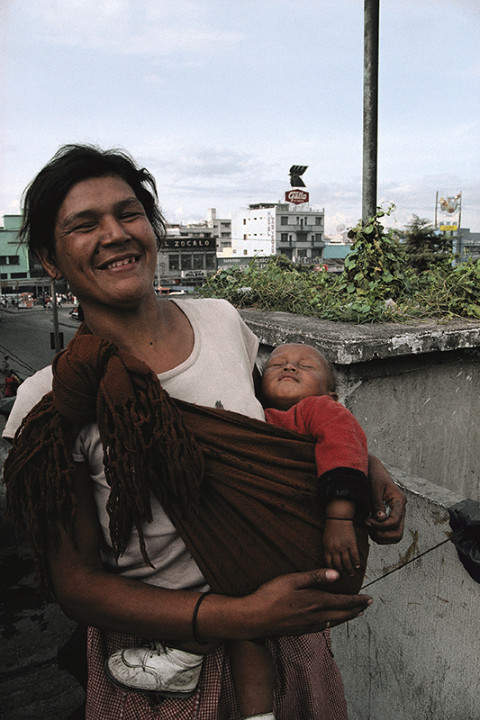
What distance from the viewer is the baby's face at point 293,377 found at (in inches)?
70.1

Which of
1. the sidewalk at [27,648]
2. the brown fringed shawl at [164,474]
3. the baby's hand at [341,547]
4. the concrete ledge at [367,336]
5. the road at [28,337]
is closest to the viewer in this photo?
the brown fringed shawl at [164,474]

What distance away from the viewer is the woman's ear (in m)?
1.51

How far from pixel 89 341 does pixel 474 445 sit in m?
2.56

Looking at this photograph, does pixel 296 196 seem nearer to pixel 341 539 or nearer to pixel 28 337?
pixel 28 337

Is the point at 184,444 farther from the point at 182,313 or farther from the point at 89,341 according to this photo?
the point at 182,313

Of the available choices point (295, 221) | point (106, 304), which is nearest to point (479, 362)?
point (106, 304)

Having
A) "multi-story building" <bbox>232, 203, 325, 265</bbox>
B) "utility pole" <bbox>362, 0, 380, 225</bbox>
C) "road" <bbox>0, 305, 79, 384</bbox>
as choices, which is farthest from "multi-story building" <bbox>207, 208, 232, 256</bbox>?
"utility pole" <bbox>362, 0, 380, 225</bbox>

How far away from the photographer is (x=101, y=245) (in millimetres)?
1409

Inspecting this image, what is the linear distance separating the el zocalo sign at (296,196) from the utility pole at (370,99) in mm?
72521

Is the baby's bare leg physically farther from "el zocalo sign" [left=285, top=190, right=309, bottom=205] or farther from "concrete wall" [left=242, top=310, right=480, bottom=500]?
"el zocalo sign" [left=285, top=190, right=309, bottom=205]

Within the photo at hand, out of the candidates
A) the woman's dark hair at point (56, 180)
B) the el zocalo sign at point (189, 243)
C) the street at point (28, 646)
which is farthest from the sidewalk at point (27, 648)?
the el zocalo sign at point (189, 243)

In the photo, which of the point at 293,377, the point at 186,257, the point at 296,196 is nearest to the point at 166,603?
the point at 293,377

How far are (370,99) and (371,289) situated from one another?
1412 millimetres

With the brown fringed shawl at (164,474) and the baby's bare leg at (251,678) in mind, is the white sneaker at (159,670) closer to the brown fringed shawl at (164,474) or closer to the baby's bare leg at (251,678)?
the baby's bare leg at (251,678)
